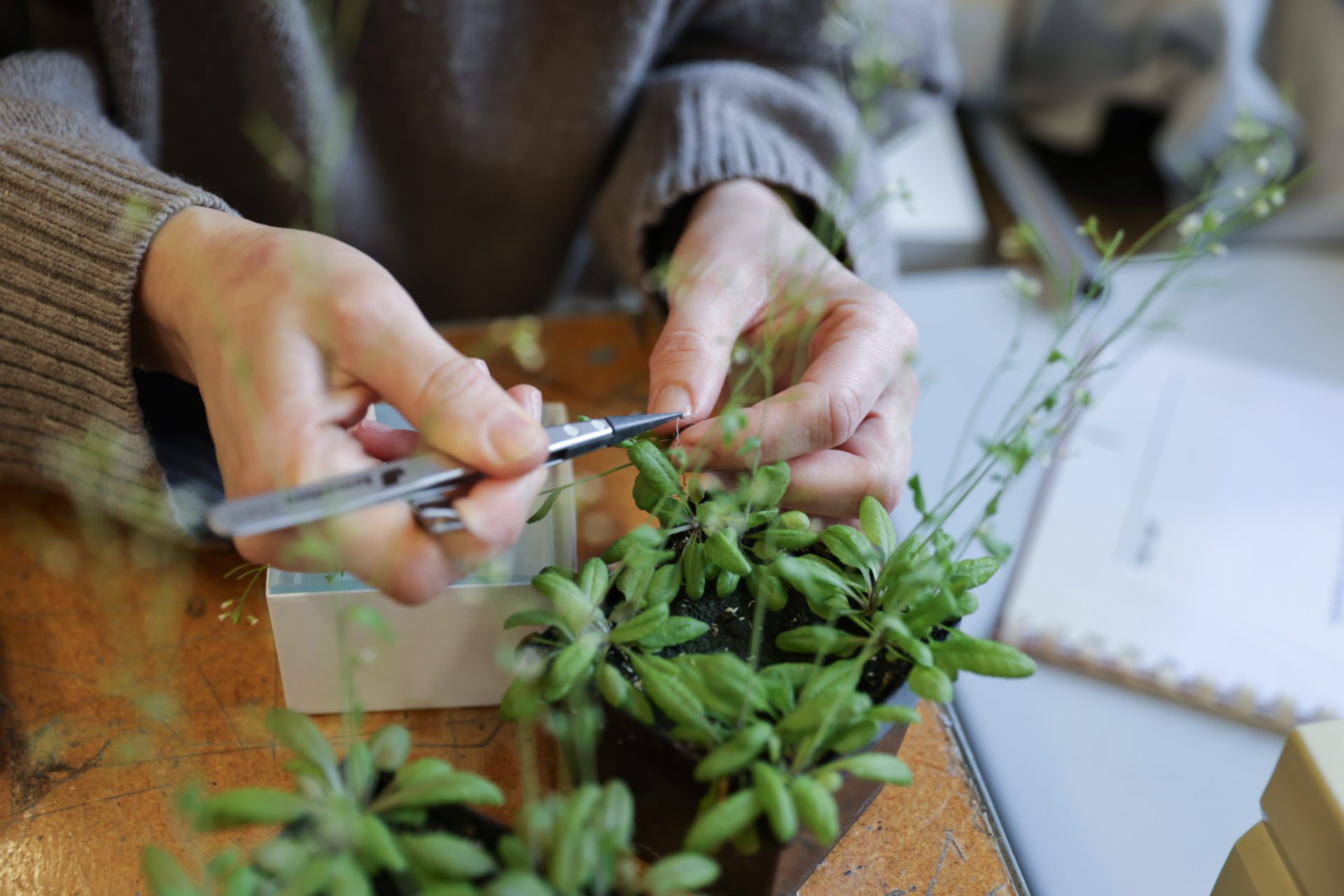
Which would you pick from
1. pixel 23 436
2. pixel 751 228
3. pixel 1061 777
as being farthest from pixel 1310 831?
pixel 23 436

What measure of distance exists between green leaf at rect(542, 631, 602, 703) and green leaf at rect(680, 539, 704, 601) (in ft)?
0.24

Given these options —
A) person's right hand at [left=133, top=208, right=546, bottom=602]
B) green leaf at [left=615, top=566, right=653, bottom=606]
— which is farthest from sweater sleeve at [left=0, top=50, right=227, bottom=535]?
green leaf at [left=615, top=566, right=653, bottom=606]

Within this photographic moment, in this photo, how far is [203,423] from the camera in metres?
0.66

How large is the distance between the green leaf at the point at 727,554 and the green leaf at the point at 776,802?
0.36ft

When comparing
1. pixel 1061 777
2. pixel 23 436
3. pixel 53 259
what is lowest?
pixel 1061 777

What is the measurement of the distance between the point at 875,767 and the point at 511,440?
22 cm

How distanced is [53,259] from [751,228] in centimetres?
46

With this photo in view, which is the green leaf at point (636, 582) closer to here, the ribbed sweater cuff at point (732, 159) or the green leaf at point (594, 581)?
the green leaf at point (594, 581)

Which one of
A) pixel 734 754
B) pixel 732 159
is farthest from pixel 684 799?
pixel 732 159

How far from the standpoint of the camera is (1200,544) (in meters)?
0.82

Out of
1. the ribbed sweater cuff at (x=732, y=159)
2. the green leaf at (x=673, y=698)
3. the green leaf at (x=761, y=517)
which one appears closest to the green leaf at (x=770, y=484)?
the green leaf at (x=761, y=517)

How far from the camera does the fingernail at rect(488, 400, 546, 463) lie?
429 millimetres

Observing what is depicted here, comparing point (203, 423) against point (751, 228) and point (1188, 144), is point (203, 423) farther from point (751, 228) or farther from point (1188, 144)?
point (1188, 144)

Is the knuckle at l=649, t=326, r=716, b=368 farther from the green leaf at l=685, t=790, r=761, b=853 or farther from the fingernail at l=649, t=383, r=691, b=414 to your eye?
the green leaf at l=685, t=790, r=761, b=853
